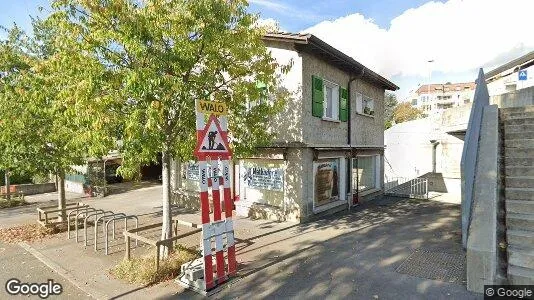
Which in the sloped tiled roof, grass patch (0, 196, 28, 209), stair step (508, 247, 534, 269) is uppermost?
the sloped tiled roof

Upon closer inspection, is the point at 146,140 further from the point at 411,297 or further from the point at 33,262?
the point at 411,297

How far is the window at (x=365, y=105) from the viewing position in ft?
48.2

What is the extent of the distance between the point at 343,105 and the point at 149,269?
31.7 ft

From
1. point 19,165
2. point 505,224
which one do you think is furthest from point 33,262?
point 505,224

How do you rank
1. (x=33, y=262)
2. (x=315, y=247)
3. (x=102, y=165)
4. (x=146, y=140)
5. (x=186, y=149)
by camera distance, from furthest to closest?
(x=102, y=165) < (x=315, y=247) < (x=33, y=262) < (x=186, y=149) < (x=146, y=140)

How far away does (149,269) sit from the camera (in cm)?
616

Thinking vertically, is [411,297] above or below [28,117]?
below

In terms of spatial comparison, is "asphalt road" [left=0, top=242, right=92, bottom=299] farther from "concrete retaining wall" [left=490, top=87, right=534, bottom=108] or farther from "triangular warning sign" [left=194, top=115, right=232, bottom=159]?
"concrete retaining wall" [left=490, top=87, right=534, bottom=108]

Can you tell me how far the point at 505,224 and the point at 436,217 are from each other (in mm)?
6139

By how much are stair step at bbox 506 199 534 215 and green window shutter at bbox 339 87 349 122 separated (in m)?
7.65

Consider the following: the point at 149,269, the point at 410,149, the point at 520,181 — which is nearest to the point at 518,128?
the point at 520,181

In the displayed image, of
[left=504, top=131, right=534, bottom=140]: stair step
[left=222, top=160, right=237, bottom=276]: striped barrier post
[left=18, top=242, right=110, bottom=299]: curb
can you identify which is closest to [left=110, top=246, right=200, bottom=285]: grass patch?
[left=18, top=242, right=110, bottom=299]: curb

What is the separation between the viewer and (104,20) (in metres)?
6.19

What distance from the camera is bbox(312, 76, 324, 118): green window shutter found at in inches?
433
